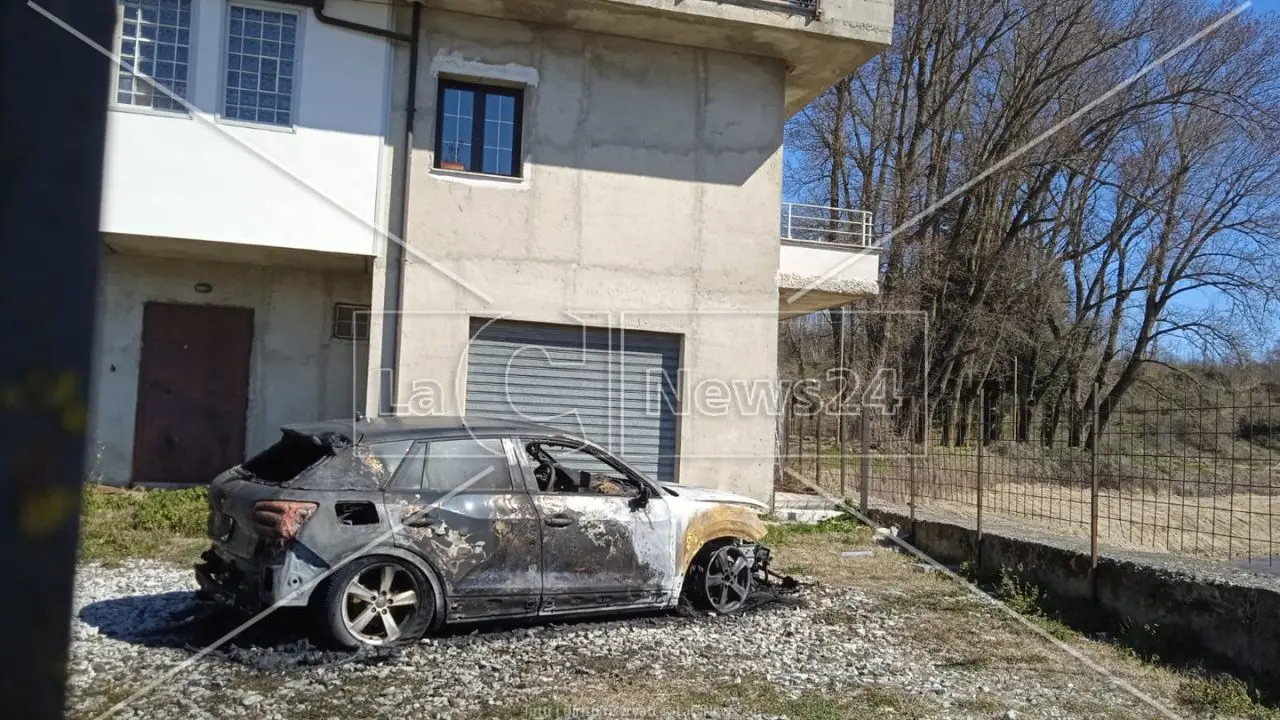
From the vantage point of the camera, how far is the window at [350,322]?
46.5 ft

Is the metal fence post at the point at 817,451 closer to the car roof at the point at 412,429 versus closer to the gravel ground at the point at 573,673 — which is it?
the gravel ground at the point at 573,673

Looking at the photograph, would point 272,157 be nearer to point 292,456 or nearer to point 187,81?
point 187,81

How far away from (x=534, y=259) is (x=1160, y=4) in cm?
2357

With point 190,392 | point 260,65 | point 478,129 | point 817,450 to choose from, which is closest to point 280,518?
point 478,129

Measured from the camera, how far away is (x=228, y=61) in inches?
487

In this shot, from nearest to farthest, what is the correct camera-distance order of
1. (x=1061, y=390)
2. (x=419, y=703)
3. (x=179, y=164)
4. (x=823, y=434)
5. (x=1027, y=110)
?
(x=419, y=703)
(x=179, y=164)
(x=823, y=434)
(x=1027, y=110)
(x=1061, y=390)

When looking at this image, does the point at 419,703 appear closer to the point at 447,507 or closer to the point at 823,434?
the point at 447,507

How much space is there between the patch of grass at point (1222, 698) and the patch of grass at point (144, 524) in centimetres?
843

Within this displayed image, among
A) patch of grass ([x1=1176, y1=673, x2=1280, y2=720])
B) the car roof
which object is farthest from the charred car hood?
patch of grass ([x1=1176, y1=673, x2=1280, y2=720])

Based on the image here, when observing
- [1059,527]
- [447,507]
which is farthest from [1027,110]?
[447,507]

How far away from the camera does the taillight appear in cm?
622

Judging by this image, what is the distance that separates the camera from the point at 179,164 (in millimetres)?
11836

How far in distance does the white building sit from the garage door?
0.03m

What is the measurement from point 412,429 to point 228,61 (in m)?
7.59
